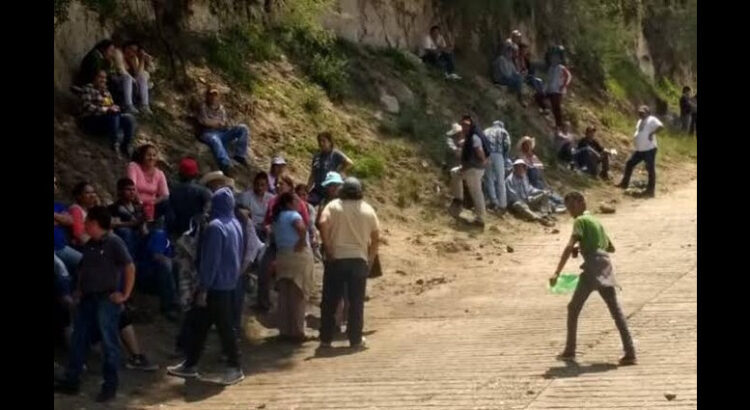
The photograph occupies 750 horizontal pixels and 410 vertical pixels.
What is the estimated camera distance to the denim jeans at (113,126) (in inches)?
696

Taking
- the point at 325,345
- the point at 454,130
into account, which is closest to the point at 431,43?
the point at 454,130

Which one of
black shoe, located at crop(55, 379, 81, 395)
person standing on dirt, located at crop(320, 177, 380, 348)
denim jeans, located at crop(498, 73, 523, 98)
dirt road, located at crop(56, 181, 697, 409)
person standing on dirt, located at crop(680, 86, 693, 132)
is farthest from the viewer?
person standing on dirt, located at crop(680, 86, 693, 132)

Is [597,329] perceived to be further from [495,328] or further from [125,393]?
[125,393]

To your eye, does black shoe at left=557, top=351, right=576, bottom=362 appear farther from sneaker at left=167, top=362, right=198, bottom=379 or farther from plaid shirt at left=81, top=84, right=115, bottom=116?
plaid shirt at left=81, top=84, right=115, bottom=116

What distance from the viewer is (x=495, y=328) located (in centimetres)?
1517

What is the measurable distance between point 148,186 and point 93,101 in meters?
2.51

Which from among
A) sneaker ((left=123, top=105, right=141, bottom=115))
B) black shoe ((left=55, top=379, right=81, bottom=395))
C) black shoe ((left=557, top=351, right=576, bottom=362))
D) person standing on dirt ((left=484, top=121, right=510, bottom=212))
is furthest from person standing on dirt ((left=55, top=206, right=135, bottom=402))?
person standing on dirt ((left=484, top=121, right=510, bottom=212))

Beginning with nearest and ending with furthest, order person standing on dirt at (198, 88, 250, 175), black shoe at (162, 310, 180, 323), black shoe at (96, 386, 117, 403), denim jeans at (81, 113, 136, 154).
Answer: black shoe at (96, 386, 117, 403)
black shoe at (162, 310, 180, 323)
denim jeans at (81, 113, 136, 154)
person standing on dirt at (198, 88, 250, 175)

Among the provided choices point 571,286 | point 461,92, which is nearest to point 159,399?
point 571,286

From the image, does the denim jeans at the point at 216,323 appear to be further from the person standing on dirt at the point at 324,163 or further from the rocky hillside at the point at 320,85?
the person standing on dirt at the point at 324,163

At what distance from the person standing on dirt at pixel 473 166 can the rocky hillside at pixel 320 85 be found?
0.62m

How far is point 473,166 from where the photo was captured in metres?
21.0

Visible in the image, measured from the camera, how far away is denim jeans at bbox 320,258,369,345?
570 inches
